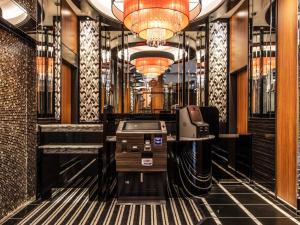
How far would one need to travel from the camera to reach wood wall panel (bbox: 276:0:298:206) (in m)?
4.17

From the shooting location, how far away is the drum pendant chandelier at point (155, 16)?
14.9 feet

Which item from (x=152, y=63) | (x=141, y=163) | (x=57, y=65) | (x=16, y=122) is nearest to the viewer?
(x=16, y=122)

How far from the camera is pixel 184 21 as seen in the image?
200 inches

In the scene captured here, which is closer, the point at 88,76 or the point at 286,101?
the point at 286,101

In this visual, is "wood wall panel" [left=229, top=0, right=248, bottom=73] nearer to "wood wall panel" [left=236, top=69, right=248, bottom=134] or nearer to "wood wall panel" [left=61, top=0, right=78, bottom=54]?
"wood wall panel" [left=236, top=69, right=248, bottom=134]

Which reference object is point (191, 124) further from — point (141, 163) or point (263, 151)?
point (263, 151)

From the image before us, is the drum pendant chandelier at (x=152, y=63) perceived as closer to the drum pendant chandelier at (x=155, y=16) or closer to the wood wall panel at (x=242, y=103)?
the wood wall panel at (x=242, y=103)

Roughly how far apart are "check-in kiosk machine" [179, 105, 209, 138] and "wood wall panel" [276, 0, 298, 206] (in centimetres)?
116

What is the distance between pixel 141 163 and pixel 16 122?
1.86m

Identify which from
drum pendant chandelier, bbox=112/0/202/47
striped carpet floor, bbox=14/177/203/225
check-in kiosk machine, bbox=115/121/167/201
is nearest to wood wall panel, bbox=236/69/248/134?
drum pendant chandelier, bbox=112/0/202/47

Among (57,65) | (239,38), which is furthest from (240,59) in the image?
(57,65)

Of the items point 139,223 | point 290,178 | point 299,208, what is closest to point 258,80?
point 290,178

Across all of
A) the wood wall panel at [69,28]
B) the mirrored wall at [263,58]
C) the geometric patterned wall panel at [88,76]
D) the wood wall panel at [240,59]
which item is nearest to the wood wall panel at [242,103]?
the wood wall panel at [240,59]

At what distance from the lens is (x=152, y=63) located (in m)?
8.75
